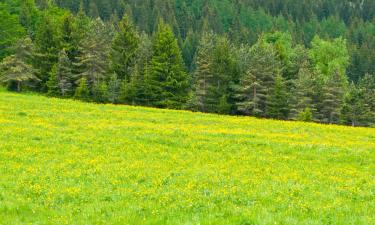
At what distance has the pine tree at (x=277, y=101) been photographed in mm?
71750

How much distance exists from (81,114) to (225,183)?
77.8 feet

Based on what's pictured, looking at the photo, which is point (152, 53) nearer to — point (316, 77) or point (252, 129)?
point (316, 77)

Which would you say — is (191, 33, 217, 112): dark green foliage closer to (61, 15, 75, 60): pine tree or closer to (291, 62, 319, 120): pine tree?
(291, 62, 319, 120): pine tree

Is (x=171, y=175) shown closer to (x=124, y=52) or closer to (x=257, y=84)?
(x=257, y=84)

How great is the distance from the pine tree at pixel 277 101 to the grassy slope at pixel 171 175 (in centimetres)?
3512

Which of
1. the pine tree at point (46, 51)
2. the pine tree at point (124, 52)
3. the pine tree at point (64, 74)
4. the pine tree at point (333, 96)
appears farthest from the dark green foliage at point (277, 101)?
the pine tree at point (46, 51)

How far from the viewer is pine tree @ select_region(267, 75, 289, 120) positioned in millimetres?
71750

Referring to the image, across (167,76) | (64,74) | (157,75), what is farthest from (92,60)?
(167,76)

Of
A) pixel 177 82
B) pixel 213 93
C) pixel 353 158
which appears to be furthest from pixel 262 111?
pixel 353 158

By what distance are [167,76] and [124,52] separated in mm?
10234

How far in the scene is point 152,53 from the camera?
75.6 metres

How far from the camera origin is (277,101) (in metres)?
72.0

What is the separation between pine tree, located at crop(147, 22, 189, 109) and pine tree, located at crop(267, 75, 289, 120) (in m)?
14.1

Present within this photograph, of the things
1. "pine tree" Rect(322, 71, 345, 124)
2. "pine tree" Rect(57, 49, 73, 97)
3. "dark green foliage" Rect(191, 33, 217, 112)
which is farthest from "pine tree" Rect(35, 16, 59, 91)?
"pine tree" Rect(322, 71, 345, 124)
